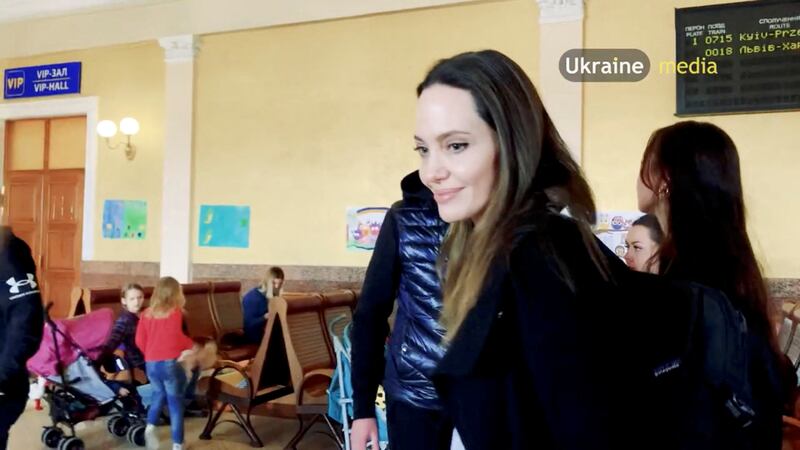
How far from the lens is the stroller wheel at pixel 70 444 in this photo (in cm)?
441

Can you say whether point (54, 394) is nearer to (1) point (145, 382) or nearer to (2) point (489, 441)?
(1) point (145, 382)

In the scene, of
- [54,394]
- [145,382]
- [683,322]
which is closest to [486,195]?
[683,322]

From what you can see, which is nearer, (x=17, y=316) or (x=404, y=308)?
(x=404, y=308)

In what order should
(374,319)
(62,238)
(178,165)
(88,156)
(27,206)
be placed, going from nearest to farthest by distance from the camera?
(374,319) < (178,165) < (88,156) < (62,238) < (27,206)

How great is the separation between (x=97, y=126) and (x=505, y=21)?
5.17 meters

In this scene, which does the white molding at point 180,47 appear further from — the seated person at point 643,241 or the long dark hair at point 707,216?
the long dark hair at point 707,216

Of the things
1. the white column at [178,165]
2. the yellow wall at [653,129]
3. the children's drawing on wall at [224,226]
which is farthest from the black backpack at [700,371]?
the white column at [178,165]

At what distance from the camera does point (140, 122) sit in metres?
8.31

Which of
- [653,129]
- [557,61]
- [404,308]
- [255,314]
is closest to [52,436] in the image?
[255,314]

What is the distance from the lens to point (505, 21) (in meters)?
6.82

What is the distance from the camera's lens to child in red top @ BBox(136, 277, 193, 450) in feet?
14.9

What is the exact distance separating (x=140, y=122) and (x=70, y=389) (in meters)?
4.53

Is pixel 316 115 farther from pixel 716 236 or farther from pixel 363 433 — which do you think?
pixel 716 236

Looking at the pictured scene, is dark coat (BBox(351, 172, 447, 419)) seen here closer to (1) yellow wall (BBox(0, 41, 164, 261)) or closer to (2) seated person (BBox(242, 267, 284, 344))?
(2) seated person (BBox(242, 267, 284, 344))
